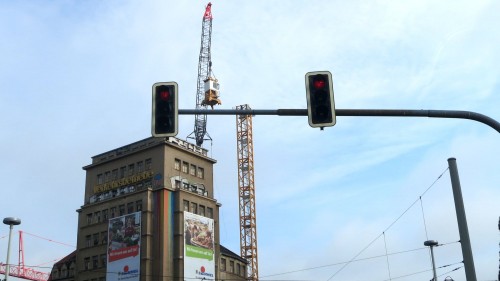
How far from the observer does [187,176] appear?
94625mm

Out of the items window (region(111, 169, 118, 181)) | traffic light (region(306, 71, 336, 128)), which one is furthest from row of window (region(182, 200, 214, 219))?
traffic light (region(306, 71, 336, 128))

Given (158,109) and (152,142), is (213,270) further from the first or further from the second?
(158,109)

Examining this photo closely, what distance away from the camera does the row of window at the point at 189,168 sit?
93.5 m

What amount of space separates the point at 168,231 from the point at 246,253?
33941mm

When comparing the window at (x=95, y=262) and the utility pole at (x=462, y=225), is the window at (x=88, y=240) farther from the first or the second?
the utility pole at (x=462, y=225)

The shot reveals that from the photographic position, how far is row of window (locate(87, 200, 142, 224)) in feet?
297

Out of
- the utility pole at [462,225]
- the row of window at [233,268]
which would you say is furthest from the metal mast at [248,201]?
the utility pole at [462,225]

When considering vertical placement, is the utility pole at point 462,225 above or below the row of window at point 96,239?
below

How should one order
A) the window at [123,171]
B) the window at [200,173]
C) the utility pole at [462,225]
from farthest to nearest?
1. the window at [200,173]
2. the window at [123,171]
3. the utility pole at [462,225]

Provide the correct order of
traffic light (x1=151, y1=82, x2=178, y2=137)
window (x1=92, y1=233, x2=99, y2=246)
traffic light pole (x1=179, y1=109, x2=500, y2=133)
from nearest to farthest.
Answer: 1. traffic light (x1=151, y1=82, x2=178, y2=137)
2. traffic light pole (x1=179, y1=109, x2=500, y2=133)
3. window (x1=92, y1=233, x2=99, y2=246)

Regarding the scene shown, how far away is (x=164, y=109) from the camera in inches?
590

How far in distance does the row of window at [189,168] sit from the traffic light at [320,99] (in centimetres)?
7902

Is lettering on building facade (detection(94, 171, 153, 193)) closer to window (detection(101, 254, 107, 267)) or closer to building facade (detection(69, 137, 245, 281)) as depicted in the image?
building facade (detection(69, 137, 245, 281))

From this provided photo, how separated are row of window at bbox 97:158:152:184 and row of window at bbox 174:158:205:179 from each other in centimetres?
418
